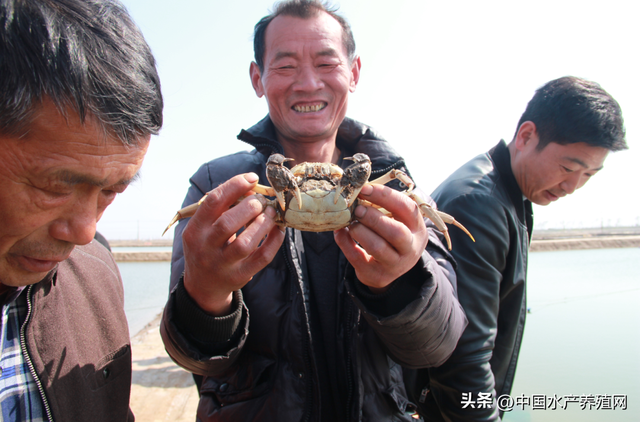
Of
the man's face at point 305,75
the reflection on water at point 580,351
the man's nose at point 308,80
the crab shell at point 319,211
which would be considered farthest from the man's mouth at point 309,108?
the reflection on water at point 580,351

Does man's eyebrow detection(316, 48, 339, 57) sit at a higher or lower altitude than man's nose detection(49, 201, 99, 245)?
higher

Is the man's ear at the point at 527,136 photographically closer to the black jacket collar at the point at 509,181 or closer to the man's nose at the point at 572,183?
the black jacket collar at the point at 509,181

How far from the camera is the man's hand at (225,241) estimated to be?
1864 mm

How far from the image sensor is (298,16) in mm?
2898

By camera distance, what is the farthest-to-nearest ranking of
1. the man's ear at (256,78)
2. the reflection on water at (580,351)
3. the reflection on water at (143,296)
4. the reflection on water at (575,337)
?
the reflection on water at (143,296) < the reflection on water at (575,337) < the reflection on water at (580,351) < the man's ear at (256,78)

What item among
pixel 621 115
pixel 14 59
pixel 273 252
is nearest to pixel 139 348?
pixel 273 252

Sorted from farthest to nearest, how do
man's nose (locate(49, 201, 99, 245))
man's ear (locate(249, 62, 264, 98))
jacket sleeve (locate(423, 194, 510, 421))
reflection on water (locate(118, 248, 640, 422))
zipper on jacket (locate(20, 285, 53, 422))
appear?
1. reflection on water (locate(118, 248, 640, 422))
2. man's ear (locate(249, 62, 264, 98))
3. jacket sleeve (locate(423, 194, 510, 421))
4. zipper on jacket (locate(20, 285, 53, 422))
5. man's nose (locate(49, 201, 99, 245))

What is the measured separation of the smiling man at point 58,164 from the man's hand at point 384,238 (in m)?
1.30

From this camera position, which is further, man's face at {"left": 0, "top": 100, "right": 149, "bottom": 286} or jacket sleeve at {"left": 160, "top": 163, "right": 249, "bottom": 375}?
jacket sleeve at {"left": 160, "top": 163, "right": 249, "bottom": 375}

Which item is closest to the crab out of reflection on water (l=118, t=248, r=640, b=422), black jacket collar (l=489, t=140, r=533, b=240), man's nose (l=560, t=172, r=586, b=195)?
black jacket collar (l=489, t=140, r=533, b=240)

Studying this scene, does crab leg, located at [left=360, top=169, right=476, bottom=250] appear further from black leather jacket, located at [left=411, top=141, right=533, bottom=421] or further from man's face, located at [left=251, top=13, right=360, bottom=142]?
man's face, located at [left=251, top=13, right=360, bottom=142]

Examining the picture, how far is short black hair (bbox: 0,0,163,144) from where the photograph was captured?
1.27 meters

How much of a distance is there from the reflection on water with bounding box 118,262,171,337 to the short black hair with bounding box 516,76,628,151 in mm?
12355

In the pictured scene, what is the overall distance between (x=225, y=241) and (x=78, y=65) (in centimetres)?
105
